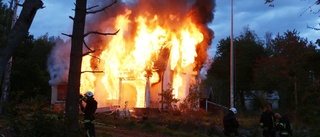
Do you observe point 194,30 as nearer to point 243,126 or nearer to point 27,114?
point 243,126

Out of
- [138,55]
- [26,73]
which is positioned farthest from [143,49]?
[26,73]

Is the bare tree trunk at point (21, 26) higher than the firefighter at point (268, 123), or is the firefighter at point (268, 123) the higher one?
the bare tree trunk at point (21, 26)

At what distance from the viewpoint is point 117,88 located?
29125 mm

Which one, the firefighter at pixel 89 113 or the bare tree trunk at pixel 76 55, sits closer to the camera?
the bare tree trunk at pixel 76 55

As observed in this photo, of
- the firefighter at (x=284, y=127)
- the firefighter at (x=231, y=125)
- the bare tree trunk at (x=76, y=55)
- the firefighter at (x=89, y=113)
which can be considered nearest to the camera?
the bare tree trunk at (x=76, y=55)

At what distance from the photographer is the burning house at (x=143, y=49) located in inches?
1112

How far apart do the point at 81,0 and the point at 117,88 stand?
66.0ft

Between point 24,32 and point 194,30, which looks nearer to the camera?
point 24,32

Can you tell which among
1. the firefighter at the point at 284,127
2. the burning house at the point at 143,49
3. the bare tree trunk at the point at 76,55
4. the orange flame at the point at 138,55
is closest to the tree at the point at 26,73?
the orange flame at the point at 138,55

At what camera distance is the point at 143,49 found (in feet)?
93.0

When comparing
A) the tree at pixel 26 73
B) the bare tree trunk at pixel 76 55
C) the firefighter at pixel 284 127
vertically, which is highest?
the tree at pixel 26 73

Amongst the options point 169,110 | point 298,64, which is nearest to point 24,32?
point 169,110

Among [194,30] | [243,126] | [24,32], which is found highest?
[194,30]

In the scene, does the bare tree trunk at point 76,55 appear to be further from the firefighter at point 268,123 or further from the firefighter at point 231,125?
the firefighter at point 268,123
